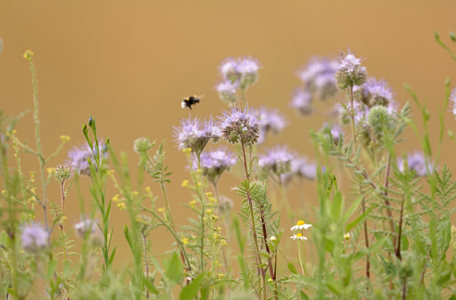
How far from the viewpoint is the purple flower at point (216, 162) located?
86 centimetres

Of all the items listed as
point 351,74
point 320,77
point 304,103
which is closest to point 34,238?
point 351,74

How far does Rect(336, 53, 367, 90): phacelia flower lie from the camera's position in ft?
2.68

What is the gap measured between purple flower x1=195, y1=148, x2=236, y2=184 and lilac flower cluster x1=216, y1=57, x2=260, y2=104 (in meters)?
0.27

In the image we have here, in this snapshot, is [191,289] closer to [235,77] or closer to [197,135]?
[197,135]

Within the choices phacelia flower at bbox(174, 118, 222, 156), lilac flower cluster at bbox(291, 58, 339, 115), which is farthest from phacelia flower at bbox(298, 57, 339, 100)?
phacelia flower at bbox(174, 118, 222, 156)

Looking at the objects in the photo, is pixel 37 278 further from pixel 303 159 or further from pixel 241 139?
pixel 303 159

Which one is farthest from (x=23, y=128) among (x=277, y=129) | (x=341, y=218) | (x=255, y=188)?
(x=341, y=218)

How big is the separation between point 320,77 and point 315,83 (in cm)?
3

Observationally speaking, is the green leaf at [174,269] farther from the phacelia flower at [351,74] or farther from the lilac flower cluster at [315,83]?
the lilac flower cluster at [315,83]

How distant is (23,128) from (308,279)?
2562mm

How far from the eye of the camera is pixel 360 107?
34.3 inches

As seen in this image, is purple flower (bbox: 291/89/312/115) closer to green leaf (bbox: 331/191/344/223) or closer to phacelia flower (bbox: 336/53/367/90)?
phacelia flower (bbox: 336/53/367/90)

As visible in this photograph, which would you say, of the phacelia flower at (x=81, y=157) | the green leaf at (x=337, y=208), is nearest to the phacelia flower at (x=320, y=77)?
the phacelia flower at (x=81, y=157)

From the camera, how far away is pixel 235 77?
1.15 m
